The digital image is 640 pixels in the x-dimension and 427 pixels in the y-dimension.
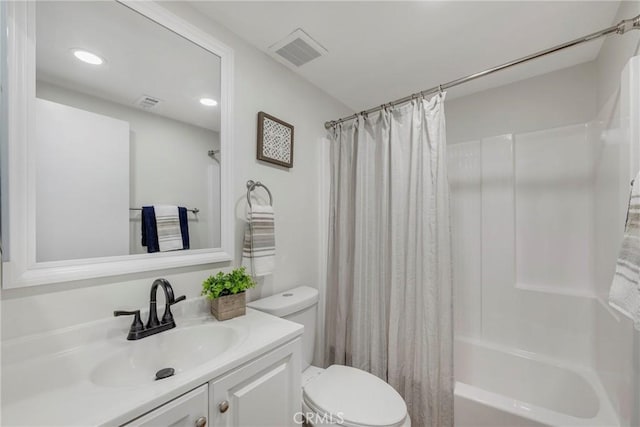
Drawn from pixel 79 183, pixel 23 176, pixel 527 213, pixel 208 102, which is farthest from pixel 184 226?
pixel 527 213

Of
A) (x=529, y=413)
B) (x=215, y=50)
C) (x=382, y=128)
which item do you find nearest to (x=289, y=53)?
(x=215, y=50)

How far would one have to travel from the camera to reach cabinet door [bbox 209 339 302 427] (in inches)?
31.7

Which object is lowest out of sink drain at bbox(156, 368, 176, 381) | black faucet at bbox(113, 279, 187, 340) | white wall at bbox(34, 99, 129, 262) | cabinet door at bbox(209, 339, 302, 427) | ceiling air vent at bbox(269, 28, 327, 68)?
cabinet door at bbox(209, 339, 302, 427)

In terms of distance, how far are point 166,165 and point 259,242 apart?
57 cm

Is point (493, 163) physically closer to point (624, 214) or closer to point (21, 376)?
point (624, 214)

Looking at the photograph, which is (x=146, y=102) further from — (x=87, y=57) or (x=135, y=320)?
(x=135, y=320)

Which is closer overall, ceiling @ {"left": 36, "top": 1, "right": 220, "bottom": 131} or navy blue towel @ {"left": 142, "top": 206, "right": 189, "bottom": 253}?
ceiling @ {"left": 36, "top": 1, "right": 220, "bottom": 131}

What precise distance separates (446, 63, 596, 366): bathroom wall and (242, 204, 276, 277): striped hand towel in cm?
156

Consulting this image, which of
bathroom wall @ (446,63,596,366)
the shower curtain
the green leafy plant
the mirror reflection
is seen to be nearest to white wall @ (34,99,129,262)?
the mirror reflection

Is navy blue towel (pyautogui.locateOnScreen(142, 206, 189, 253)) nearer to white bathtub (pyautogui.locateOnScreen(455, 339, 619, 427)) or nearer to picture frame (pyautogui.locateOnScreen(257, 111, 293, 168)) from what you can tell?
picture frame (pyautogui.locateOnScreen(257, 111, 293, 168))

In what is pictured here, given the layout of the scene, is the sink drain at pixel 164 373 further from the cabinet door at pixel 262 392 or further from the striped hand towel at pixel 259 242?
the striped hand towel at pixel 259 242

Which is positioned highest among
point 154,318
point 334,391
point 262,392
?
point 154,318

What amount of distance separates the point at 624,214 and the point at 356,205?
1289mm

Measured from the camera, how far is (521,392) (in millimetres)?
Result: 1749
